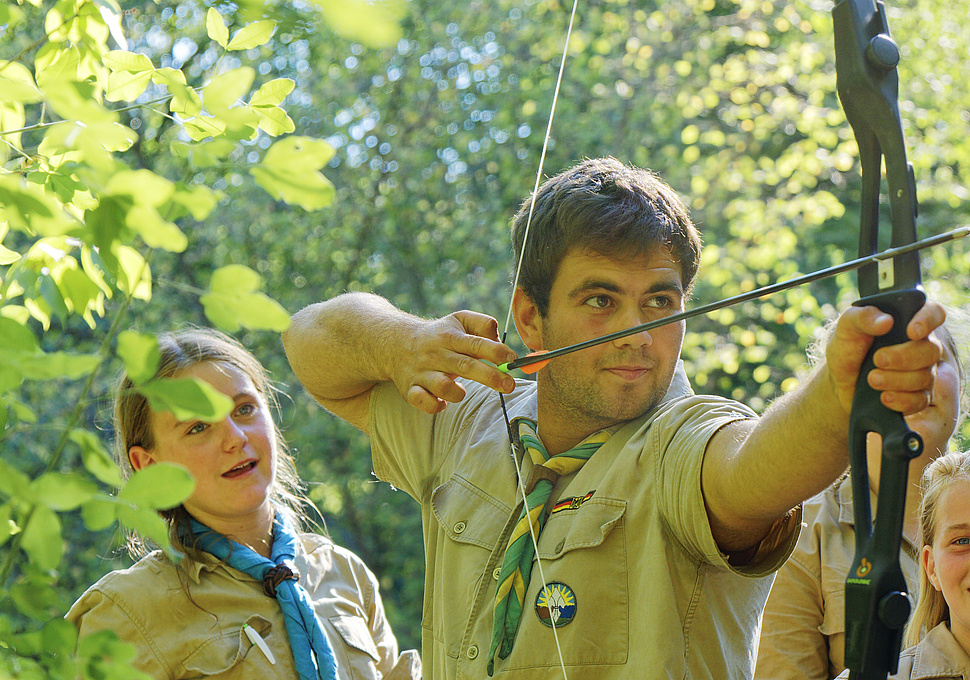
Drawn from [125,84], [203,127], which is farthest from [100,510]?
[125,84]

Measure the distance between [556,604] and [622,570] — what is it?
4.5 inches

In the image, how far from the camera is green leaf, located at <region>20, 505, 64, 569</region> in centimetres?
68

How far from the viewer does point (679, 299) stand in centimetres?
164

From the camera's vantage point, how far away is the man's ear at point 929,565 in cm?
172

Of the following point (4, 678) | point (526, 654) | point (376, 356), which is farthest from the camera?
point (376, 356)

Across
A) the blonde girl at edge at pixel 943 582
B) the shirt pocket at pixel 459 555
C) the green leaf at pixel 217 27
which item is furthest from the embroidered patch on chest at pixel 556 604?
the green leaf at pixel 217 27

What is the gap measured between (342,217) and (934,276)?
140 inches

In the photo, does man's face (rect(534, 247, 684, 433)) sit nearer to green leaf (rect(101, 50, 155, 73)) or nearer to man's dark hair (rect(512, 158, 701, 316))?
man's dark hair (rect(512, 158, 701, 316))

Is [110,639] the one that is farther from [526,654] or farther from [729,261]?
[729,261]

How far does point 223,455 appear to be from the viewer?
2002mm

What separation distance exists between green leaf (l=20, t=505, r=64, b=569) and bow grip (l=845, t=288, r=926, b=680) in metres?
0.83

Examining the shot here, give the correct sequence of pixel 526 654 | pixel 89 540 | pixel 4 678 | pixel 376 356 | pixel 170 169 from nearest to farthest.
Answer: pixel 4 678 → pixel 526 654 → pixel 376 356 → pixel 89 540 → pixel 170 169

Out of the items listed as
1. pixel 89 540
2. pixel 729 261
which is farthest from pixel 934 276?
pixel 89 540

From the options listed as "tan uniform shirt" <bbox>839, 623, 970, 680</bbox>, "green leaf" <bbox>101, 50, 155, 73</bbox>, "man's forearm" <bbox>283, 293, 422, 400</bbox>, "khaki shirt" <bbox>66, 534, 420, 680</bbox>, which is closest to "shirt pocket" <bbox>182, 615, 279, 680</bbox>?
"khaki shirt" <bbox>66, 534, 420, 680</bbox>
